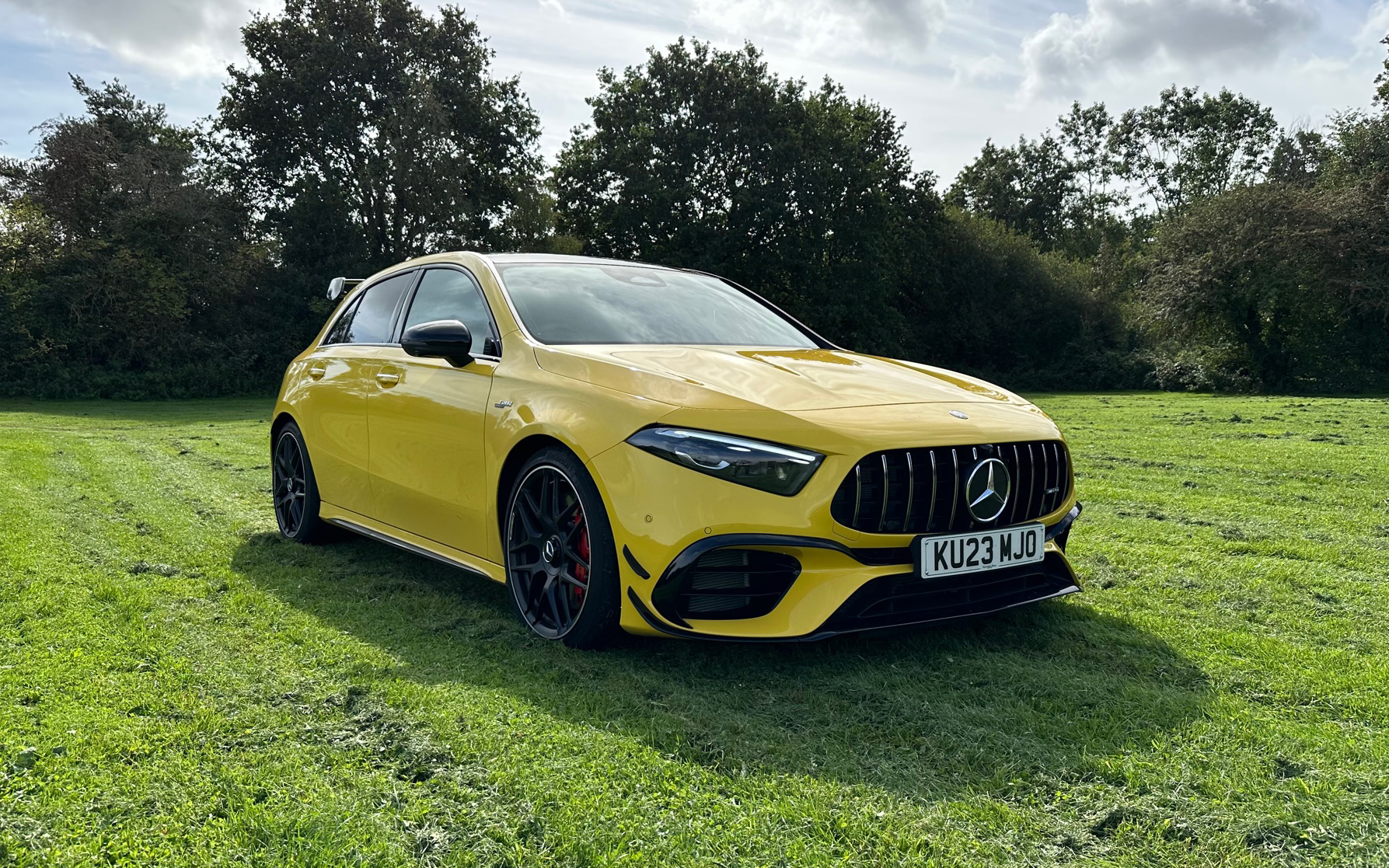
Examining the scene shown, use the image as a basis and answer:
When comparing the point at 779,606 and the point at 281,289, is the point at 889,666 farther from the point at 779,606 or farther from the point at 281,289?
the point at 281,289

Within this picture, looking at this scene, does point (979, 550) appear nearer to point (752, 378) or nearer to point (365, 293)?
point (752, 378)

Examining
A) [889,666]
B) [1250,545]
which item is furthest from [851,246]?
[889,666]

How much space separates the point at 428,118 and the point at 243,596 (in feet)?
95.2

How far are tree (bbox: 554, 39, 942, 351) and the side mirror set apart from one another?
29.0m

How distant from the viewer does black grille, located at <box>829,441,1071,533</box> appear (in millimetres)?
3430

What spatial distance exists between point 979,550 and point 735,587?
0.88 meters

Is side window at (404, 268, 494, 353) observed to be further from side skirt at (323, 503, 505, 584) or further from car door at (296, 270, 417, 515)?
side skirt at (323, 503, 505, 584)

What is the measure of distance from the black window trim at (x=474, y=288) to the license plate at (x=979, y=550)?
196cm

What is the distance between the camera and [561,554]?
3.89 metres

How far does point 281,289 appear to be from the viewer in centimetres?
3027

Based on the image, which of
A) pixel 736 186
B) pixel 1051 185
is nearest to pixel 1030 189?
pixel 1051 185

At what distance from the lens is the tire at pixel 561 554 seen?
365 cm

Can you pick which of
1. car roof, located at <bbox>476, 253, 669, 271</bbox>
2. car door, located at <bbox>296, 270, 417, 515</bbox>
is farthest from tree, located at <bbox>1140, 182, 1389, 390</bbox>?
car door, located at <bbox>296, 270, 417, 515</bbox>

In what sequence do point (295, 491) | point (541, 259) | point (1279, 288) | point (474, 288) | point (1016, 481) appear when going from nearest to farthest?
point (1016, 481) → point (474, 288) → point (541, 259) → point (295, 491) → point (1279, 288)
